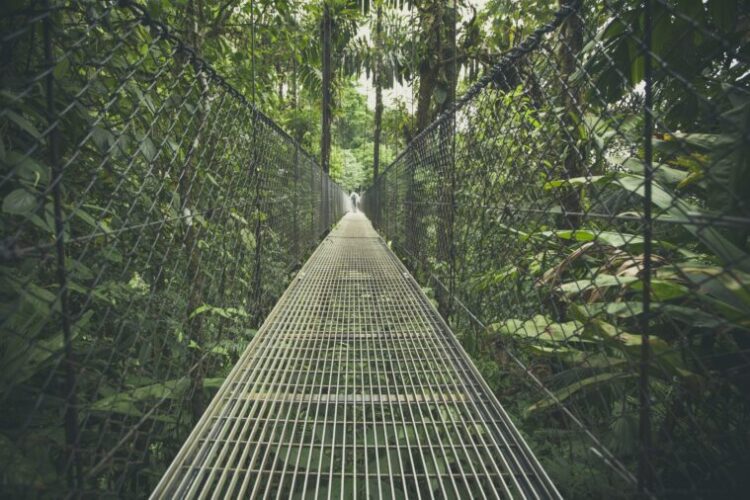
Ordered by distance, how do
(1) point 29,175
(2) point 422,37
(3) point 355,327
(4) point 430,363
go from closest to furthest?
1. (1) point 29,175
2. (4) point 430,363
3. (3) point 355,327
4. (2) point 422,37

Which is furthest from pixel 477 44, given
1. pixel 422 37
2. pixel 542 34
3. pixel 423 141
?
pixel 542 34

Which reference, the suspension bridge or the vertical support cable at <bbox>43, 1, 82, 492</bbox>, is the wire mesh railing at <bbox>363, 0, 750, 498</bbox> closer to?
the suspension bridge

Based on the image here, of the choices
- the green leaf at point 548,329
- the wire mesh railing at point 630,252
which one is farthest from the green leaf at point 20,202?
the green leaf at point 548,329

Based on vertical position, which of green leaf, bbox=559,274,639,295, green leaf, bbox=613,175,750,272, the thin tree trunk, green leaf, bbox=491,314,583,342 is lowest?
green leaf, bbox=491,314,583,342

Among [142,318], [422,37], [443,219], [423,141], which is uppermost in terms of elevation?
[422,37]

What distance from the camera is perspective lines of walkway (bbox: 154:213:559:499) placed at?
110 cm

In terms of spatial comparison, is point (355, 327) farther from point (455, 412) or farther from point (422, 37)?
point (422, 37)

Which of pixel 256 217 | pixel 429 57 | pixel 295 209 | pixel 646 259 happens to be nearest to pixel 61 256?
pixel 646 259

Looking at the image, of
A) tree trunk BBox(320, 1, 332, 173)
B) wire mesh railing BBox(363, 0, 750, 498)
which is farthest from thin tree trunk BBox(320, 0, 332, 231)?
wire mesh railing BBox(363, 0, 750, 498)

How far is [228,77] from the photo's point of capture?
2477 millimetres

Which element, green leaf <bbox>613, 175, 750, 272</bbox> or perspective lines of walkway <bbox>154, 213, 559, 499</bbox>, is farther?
perspective lines of walkway <bbox>154, 213, 559, 499</bbox>

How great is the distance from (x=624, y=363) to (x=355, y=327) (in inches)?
55.3

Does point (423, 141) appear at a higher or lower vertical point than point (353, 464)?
higher

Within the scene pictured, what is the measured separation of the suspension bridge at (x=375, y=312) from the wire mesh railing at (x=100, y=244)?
0.01 m
